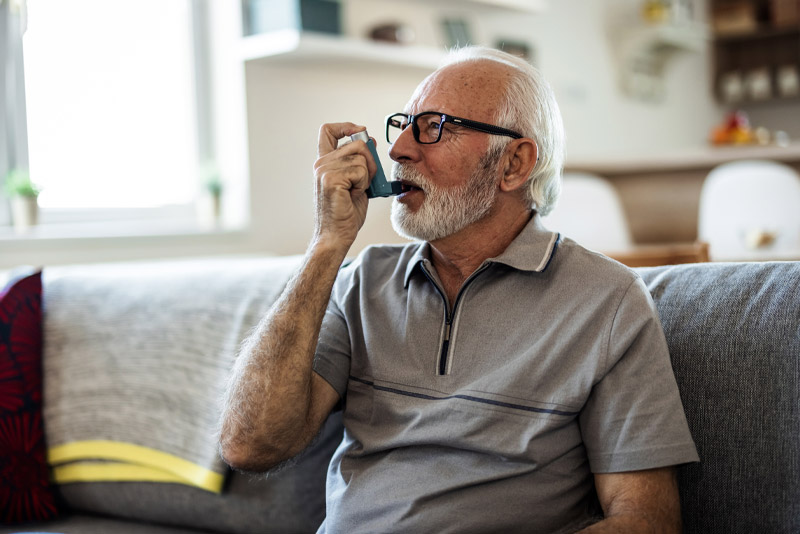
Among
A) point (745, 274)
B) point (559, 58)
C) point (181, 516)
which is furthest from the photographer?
point (559, 58)

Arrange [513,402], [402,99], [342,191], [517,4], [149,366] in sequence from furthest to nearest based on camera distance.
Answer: [517,4] → [402,99] → [149,366] → [342,191] → [513,402]

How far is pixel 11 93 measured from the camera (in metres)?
2.85

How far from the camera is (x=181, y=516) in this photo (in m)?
1.65

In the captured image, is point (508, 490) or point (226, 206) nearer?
point (508, 490)

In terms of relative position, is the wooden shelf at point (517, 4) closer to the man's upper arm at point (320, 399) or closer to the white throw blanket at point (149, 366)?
the white throw blanket at point (149, 366)

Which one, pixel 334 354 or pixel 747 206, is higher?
pixel 747 206

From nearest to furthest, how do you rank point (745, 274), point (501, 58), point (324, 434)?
point (745, 274), point (501, 58), point (324, 434)

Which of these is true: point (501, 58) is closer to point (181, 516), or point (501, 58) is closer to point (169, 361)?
point (169, 361)

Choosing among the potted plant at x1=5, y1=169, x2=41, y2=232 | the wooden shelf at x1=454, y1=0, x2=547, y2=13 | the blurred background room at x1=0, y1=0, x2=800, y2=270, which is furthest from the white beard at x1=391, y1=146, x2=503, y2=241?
the wooden shelf at x1=454, y1=0, x2=547, y2=13

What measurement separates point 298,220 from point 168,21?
95cm

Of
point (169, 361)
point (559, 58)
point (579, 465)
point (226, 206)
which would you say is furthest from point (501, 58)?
point (559, 58)

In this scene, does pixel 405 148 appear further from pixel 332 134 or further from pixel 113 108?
pixel 113 108

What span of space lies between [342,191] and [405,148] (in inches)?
5.0

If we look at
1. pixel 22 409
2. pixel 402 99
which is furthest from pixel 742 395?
pixel 402 99
